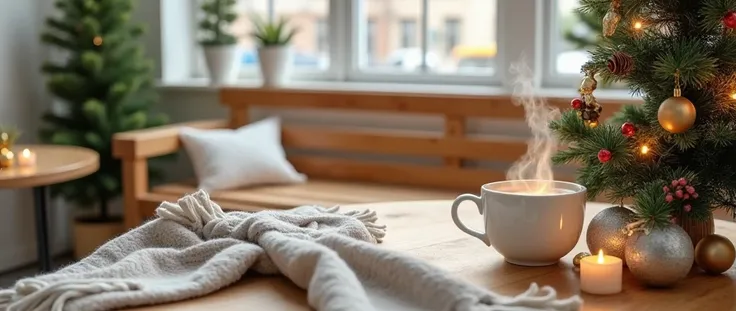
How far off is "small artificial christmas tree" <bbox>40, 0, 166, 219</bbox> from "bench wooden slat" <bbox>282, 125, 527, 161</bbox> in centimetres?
60

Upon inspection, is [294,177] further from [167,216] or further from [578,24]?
[167,216]

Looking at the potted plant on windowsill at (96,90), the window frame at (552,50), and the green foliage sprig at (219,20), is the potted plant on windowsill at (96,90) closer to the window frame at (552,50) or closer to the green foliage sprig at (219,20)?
the green foliage sprig at (219,20)

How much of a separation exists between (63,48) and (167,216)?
2.71 m

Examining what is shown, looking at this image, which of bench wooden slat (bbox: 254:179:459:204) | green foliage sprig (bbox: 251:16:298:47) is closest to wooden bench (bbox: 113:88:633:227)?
bench wooden slat (bbox: 254:179:459:204)

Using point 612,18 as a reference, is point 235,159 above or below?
below

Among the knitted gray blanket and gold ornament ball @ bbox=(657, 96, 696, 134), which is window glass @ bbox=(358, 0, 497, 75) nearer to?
gold ornament ball @ bbox=(657, 96, 696, 134)

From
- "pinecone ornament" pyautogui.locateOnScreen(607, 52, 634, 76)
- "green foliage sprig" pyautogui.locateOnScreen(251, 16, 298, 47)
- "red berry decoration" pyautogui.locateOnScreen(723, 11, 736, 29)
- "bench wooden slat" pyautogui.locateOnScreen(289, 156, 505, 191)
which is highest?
"green foliage sprig" pyautogui.locateOnScreen(251, 16, 298, 47)

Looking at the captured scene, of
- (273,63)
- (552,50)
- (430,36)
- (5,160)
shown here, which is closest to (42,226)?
(5,160)

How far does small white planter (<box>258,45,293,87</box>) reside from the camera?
3746mm

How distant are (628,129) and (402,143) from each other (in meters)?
2.09

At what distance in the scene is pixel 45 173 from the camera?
8.87ft

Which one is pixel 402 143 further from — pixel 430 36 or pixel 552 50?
pixel 552 50

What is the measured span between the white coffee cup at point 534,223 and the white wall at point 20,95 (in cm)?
295

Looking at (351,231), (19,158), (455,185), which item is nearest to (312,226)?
(351,231)
